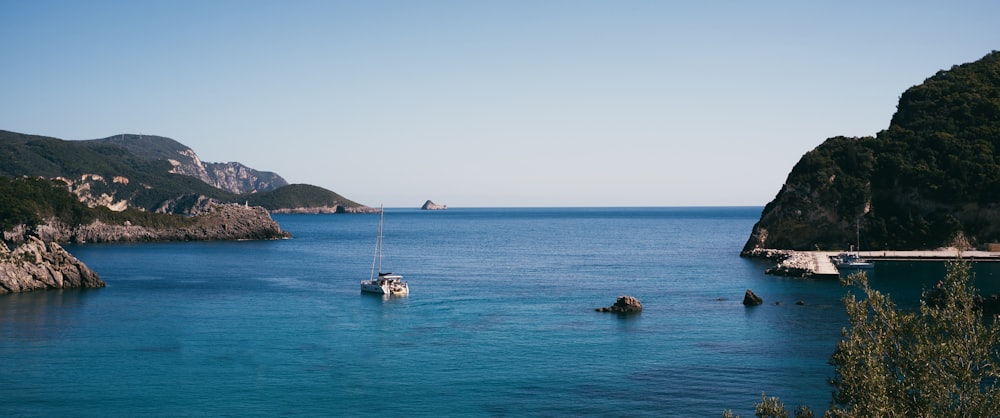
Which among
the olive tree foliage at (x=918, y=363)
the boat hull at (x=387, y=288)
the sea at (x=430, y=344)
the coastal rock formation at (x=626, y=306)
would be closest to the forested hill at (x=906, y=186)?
the sea at (x=430, y=344)

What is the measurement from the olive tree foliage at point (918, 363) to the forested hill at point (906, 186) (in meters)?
125

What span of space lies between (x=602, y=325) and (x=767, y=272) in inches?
2077

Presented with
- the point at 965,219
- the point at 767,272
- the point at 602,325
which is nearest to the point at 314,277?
the point at 602,325

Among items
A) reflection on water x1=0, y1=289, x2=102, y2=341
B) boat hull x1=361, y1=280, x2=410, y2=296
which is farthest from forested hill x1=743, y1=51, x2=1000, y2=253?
reflection on water x1=0, y1=289, x2=102, y2=341

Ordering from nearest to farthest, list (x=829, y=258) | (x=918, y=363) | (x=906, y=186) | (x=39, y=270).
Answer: (x=918, y=363) → (x=39, y=270) → (x=829, y=258) → (x=906, y=186)

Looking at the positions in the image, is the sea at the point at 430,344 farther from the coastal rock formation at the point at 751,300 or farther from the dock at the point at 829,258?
the dock at the point at 829,258

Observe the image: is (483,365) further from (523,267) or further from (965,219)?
(965,219)

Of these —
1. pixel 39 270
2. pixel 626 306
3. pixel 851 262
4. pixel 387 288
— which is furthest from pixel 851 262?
pixel 39 270

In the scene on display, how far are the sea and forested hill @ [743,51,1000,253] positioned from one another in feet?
88.3

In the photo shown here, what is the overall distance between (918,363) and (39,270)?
329ft

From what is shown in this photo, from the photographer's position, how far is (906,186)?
143 meters

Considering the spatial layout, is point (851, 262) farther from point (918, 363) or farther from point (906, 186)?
point (918, 363)

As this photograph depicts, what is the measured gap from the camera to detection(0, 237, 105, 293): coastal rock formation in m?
92.8

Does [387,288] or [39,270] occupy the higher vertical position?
[39,270]
